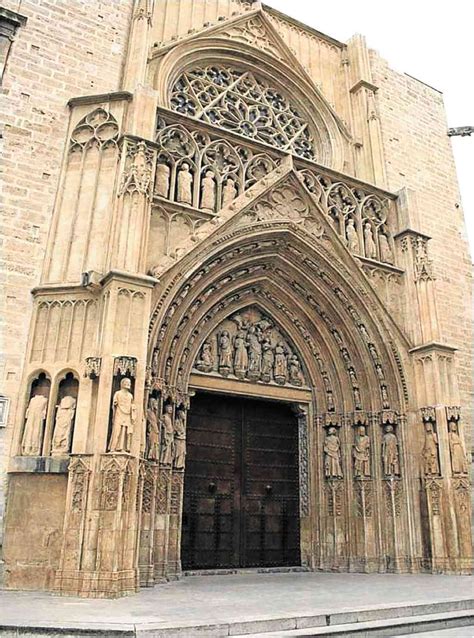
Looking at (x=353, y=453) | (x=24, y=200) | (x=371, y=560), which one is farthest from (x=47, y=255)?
(x=371, y=560)

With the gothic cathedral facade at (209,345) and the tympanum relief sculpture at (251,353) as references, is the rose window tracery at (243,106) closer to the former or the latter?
the gothic cathedral facade at (209,345)

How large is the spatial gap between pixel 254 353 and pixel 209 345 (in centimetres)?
93

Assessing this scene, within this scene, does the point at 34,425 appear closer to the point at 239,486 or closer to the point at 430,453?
the point at 239,486

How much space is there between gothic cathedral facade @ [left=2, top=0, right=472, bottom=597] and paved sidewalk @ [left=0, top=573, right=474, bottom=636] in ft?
1.80

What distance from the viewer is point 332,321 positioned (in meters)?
10.6

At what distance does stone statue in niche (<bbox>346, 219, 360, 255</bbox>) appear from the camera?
10727mm

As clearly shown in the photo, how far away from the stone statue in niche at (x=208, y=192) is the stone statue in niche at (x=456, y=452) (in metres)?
5.52

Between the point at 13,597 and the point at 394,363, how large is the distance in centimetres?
705

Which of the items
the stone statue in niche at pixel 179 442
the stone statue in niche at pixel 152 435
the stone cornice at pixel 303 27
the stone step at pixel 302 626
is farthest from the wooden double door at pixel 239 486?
the stone cornice at pixel 303 27

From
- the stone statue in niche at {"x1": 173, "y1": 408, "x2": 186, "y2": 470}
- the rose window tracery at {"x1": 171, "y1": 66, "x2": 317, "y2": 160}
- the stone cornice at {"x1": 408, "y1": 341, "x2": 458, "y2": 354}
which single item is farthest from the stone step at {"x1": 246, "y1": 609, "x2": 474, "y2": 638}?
the rose window tracery at {"x1": 171, "y1": 66, "x2": 317, "y2": 160}

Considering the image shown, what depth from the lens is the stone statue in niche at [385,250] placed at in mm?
11109

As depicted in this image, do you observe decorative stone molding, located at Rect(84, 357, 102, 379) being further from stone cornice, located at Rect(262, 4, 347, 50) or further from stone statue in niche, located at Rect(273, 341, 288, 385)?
stone cornice, located at Rect(262, 4, 347, 50)

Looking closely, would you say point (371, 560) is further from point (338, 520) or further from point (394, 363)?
point (394, 363)

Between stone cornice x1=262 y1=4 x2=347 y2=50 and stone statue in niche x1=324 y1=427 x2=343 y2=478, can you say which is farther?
stone cornice x1=262 y1=4 x2=347 y2=50
